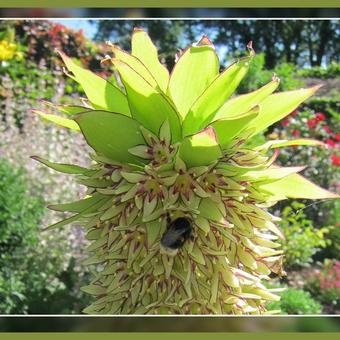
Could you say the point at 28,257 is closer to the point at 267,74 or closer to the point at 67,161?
the point at 67,161

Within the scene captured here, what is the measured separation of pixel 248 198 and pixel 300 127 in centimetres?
129

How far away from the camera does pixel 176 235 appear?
0.83 feet

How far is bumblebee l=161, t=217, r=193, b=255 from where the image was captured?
25 cm

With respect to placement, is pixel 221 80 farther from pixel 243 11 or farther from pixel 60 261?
pixel 60 261

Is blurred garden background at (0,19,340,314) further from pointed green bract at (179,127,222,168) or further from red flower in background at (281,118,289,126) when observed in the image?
pointed green bract at (179,127,222,168)

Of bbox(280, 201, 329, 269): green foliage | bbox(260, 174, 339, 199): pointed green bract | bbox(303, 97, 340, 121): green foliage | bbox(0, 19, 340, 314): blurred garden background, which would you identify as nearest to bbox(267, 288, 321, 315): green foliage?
bbox(0, 19, 340, 314): blurred garden background

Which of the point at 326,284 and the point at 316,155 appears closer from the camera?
the point at 326,284

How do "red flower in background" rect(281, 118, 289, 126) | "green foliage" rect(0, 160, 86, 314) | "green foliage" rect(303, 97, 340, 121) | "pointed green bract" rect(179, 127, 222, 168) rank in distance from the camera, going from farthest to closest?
"red flower in background" rect(281, 118, 289, 126), "green foliage" rect(0, 160, 86, 314), "green foliage" rect(303, 97, 340, 121), "pointed green bract" rect(179, 127, 222, 168)

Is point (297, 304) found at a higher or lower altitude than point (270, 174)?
lower

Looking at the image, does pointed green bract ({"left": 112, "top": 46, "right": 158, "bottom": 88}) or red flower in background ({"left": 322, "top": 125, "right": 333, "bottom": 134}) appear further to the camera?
red flower in background ({"left": 322, "top": 125, "right": 333, "bottom": 134})

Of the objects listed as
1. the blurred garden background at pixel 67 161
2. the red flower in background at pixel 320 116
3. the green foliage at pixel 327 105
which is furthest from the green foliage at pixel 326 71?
the red flower in background at pixel 320 116

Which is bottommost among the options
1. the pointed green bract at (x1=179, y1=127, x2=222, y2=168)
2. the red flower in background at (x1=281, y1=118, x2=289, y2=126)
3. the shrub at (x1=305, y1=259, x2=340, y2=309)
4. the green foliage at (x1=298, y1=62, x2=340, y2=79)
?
the shrub at (x1=305, y1=259, x2=340, y2=309)

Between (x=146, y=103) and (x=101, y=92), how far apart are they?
0.03 meters

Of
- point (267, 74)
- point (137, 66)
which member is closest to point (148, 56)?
point (137, 66)
